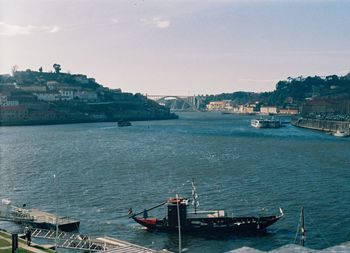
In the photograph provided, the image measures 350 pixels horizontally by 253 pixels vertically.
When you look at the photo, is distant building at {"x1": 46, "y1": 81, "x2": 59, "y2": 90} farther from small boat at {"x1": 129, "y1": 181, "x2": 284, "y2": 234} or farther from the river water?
small boat at {"x1": 129, "y1": 181, "x2": 284, "y2": 234}

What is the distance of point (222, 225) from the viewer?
31141 mm

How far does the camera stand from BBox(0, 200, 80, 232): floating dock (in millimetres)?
31562

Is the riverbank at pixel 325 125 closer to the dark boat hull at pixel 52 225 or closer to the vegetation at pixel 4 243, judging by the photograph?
the dark boat hull at pixel 52 225

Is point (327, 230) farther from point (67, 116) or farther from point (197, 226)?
point (67, 116)

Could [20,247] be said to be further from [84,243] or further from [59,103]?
[59,103]

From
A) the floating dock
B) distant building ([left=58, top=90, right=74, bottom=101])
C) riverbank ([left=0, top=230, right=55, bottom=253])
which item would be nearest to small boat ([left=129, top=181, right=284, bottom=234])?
the floating dock

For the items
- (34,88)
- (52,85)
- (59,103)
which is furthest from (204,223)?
(52,85)

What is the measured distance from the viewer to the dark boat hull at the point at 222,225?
31.1 meters

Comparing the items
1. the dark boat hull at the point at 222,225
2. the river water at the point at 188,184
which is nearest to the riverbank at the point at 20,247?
the river water at the point at 188,184

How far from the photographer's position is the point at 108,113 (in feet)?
569

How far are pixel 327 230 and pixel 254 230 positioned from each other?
404 centimetres

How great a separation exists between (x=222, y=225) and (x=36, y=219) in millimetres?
10735

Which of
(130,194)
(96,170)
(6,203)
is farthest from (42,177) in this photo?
(6,203)

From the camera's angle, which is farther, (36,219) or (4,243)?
(36,219)
